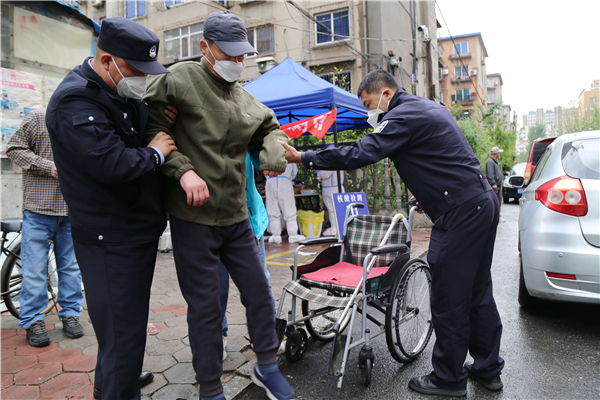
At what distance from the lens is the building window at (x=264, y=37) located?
2188cm

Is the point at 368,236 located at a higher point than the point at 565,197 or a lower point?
lower

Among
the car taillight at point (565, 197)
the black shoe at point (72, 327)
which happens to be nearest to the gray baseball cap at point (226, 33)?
the black shoe at point (72, 327)

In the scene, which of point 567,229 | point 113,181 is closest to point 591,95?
point 567,229

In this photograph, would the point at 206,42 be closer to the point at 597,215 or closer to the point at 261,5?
the point at 597,215

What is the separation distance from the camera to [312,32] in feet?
A: 64.5

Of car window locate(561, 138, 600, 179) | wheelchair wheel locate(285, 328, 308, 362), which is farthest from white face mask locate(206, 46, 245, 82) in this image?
car window locate(561, 138, 600, 179)

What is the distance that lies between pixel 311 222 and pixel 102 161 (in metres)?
7.19

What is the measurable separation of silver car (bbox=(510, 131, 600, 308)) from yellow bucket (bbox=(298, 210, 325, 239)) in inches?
213

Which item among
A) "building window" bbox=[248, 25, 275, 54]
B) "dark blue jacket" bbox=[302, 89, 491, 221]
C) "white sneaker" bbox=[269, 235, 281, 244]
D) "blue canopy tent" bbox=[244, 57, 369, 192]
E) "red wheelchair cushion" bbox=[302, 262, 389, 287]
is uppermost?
"building window" bbox=[248, 25, 275, 54]

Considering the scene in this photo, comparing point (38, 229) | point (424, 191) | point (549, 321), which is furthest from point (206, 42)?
point (549, 321)

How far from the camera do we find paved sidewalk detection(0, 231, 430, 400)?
252 cm

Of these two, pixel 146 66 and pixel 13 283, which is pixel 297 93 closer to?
pixel 13 283

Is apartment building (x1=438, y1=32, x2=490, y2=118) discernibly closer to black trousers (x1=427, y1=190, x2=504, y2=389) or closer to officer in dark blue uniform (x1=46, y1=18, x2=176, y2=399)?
black trousers (x1=427, y1=190, x2=504, y2=389)

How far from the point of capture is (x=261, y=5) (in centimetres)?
2167
